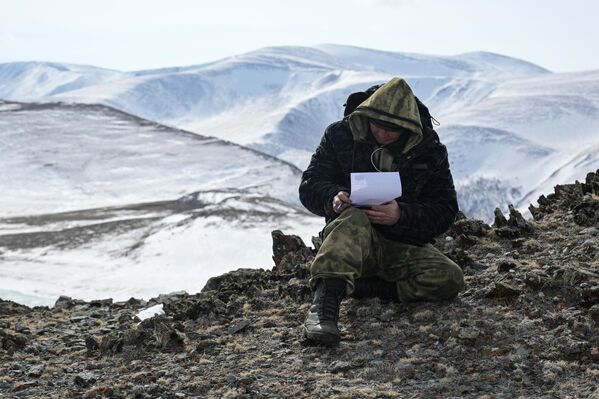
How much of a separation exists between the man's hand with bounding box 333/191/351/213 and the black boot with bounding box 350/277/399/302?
3.05 ft

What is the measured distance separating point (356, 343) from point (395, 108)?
1854mm

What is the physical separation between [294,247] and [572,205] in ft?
12.2

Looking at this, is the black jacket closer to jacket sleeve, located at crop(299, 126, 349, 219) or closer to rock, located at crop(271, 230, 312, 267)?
jacket sleeve, located at crop(299, 126, 349, 219)

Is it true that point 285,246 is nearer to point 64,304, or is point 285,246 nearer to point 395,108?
point 64,304

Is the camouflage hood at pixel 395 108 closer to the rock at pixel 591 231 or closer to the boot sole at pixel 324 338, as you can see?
the boot sole at pixel 324 338

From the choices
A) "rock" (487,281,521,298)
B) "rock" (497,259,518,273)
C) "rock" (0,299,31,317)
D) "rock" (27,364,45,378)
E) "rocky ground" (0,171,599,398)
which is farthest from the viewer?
"rock" (0,299,31,317)

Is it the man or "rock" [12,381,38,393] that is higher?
the man

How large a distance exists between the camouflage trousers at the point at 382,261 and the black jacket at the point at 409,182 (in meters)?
0.13

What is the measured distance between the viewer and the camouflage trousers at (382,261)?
5.21 metres

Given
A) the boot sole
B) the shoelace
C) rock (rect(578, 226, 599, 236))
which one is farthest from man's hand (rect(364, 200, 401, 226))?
rock (rect(578, 226, 599, 236))

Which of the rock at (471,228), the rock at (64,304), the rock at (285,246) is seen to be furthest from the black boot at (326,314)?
the rock at (64,304)

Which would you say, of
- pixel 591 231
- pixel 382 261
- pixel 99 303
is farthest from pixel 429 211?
pixel 99 303

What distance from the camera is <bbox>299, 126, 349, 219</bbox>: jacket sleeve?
5.65 m

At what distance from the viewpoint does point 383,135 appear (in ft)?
18.1
